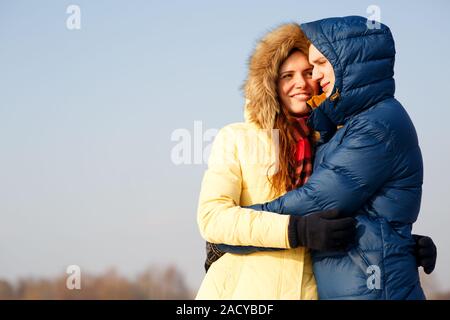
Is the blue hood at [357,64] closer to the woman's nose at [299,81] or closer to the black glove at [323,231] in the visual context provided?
the woman's nose at [299,81]

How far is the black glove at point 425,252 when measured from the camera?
321cm

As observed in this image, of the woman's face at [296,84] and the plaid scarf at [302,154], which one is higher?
the woman's face at [296,84]

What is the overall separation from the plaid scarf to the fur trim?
167mm

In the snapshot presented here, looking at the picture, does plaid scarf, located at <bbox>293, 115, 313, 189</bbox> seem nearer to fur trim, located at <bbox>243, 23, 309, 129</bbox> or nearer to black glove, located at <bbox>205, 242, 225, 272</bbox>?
fur trim, located at <bbox>243, 23, 309, 129</bbox>

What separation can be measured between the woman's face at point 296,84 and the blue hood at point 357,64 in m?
0.37

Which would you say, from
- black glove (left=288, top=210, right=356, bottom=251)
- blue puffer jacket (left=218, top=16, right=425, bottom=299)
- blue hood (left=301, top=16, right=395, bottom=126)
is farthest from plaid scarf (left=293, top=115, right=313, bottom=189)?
black glove (left=288, top=210, right=356, bottom=251)

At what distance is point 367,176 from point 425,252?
489mm

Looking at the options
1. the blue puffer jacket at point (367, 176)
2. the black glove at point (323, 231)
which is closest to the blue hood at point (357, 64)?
the blue puffer jacket at point (367, 176)

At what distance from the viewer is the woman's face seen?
12.0 ft

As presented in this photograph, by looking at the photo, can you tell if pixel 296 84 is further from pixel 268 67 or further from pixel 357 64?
pixel 357 64

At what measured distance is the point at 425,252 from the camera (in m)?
3.22
